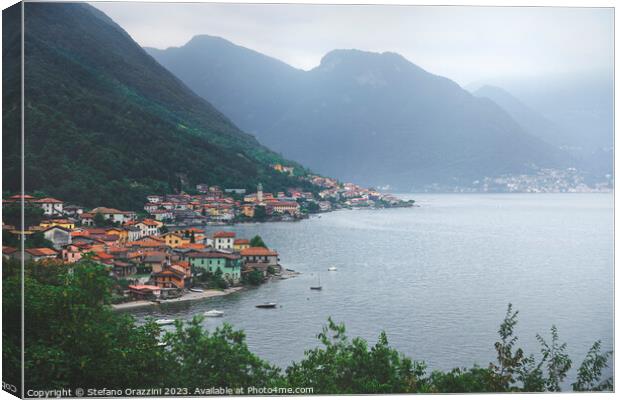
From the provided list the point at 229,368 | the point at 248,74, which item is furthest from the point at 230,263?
the point at 229,368

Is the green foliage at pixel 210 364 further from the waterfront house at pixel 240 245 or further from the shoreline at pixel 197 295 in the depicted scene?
the waterfront house at pixel 240 245

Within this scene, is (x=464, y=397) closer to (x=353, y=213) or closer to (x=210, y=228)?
(x=210, y=228)

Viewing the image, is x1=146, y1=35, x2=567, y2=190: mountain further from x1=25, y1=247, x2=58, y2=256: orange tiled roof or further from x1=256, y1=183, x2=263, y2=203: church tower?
x1=25, y1=247, x2=58, y2=256: orange tiled roof

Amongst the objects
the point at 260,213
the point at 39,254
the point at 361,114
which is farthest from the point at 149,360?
the point at 361,114

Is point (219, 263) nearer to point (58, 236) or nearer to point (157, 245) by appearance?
point (157, 245)

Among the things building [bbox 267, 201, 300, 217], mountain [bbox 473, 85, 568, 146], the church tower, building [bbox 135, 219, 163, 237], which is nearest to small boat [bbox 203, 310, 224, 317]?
building [bbox 135, 219, 163, 237]

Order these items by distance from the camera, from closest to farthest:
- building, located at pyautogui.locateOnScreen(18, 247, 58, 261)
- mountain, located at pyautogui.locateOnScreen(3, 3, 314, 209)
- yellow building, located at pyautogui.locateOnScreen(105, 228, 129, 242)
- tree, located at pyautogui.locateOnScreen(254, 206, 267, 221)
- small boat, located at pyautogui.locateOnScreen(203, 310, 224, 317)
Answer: building, located at pyautogui.locateOnScreen(18, 247, 58, 261) < mountain, located at pyautogui.locateOnScreen(3, 3, 314, 209) < small boat, located at pyautogui.locateOnScreen(203, 310, 224, 317) < yellow building, located at pyautogui.locateOnScreen(105, 228, 129, 242) < tree, located at pyautogui.locateOnScreen(254, 206, 267, 221)
